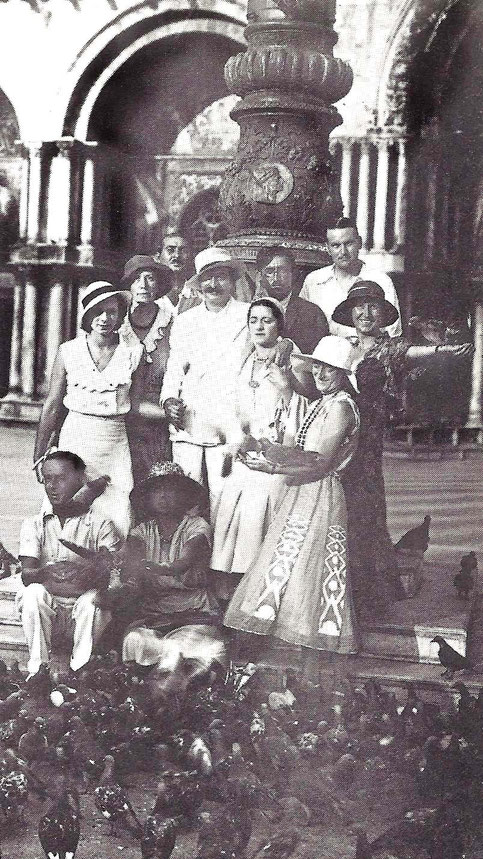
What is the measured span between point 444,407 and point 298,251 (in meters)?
0.97

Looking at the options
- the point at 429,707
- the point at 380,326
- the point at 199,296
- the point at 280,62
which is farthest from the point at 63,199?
the point at 429,707

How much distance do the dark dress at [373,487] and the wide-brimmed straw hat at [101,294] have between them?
3.75 ft

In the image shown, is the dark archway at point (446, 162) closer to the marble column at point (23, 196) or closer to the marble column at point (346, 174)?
the marble column at point (346, 174)

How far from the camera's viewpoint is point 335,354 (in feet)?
20.2

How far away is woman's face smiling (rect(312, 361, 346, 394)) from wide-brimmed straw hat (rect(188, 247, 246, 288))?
581 millimetres

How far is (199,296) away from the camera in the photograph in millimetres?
6367

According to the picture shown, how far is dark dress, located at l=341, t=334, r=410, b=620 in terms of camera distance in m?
6.14

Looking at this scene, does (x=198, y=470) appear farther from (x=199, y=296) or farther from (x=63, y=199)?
(x=63, y=199)

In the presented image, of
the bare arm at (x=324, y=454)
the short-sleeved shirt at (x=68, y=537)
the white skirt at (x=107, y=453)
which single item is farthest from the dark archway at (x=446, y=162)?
the short-sleeved shirt at (x=68, y=537)

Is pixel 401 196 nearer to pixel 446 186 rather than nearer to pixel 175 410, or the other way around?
pixel 446 186

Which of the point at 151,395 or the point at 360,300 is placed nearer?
the point at 360,300

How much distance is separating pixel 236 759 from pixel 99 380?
1871 mm

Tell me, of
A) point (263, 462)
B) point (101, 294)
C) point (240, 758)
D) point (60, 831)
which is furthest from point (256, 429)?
point (60, 831)

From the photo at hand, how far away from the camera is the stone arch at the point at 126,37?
6406mm
